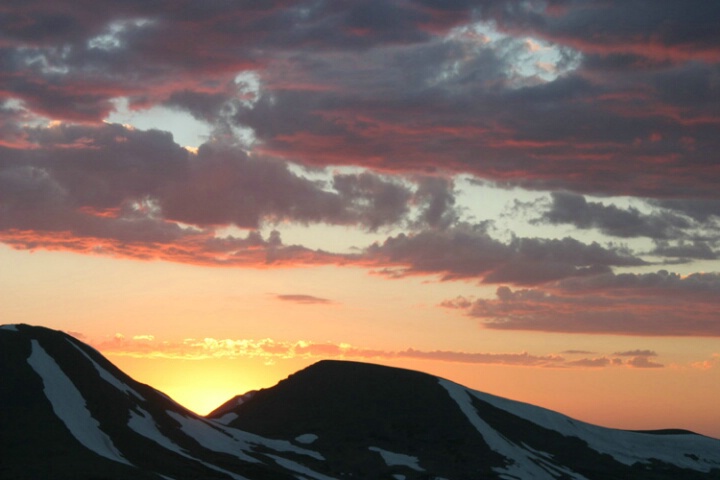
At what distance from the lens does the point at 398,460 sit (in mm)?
161625

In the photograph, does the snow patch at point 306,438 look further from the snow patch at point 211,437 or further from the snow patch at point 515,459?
the snow patch at point 515,459

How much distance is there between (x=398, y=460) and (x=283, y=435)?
2182 cm

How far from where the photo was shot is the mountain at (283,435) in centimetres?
12569

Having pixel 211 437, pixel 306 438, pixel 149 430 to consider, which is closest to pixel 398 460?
pixel 306 438

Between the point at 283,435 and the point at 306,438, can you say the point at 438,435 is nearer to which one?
the point at 306,438

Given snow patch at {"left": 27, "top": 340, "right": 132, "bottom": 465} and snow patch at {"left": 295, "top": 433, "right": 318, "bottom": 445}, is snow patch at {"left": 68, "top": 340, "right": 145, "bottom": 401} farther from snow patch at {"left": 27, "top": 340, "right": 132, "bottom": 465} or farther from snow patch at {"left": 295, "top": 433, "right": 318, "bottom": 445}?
snow patch at {"left": 295, "top": 433, "right": 318, "bottom": 445}

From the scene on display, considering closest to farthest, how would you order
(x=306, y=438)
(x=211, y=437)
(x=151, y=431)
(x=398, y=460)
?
(x=151, y=431) < (x=211, y=437) < (x=398, y=460) < (x=306, y=438)

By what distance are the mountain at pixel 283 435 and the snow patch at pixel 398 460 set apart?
35cm

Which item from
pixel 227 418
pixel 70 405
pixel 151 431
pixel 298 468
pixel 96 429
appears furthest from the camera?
pixel 227 418

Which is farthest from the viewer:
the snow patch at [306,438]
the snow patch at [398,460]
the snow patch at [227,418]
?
the snow patch at [227,418]

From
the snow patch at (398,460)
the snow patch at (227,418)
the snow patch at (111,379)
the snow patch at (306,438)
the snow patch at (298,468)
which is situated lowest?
the snow patch at (298,468)

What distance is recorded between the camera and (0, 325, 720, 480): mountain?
126 metres

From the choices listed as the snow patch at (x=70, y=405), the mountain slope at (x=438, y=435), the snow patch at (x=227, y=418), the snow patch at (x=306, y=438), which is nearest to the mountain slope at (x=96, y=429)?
the snow patch at (x=70, y=405)

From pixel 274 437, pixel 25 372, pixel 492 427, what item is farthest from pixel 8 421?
pixel 492 427
